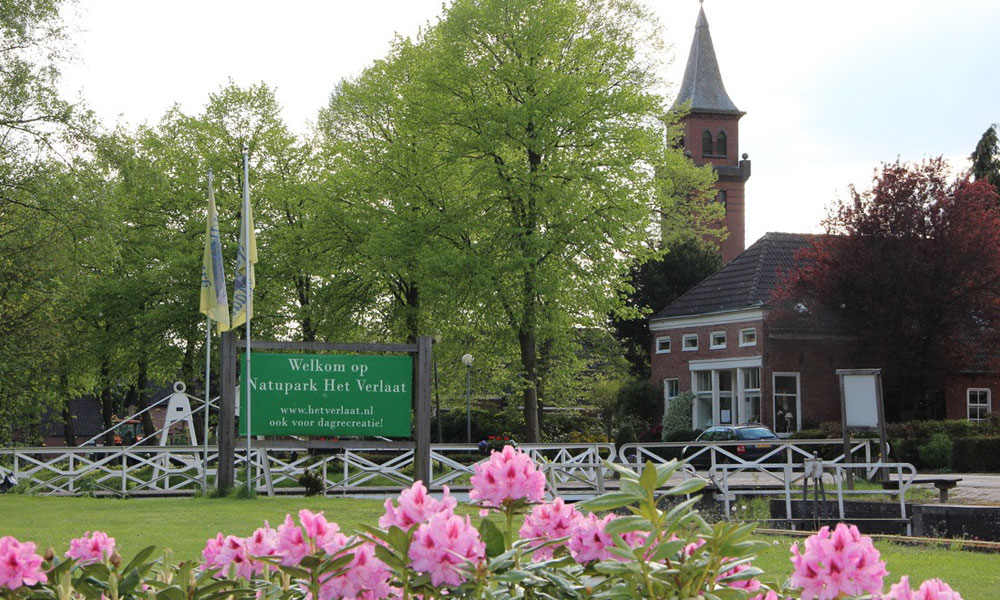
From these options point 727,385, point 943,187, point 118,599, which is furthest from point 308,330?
point 118,599

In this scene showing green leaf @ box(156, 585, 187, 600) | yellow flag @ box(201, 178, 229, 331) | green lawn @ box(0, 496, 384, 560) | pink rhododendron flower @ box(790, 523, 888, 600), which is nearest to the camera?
pink rhododendron flower @ box(790, 523, 888, 600)

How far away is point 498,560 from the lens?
2.85m

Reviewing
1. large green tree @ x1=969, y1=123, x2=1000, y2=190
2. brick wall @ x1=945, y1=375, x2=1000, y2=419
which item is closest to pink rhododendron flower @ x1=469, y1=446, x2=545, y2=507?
brick wall @ x1=945, y1=375, x2=1000, y2=419

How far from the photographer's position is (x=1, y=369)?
2894 cm

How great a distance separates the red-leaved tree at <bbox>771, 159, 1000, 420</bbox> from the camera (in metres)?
36.6

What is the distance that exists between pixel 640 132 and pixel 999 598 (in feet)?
78.2

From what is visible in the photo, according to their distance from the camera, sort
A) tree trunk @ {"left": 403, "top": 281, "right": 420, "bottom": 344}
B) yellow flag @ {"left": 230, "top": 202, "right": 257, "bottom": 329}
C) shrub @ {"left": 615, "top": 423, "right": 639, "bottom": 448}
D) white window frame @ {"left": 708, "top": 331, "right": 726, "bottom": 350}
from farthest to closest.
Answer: white window frame @ {"left": 708, "top": 331, "right": 726, "bottom": 350}
shrub @ {"left": 615, "top": 423, "right": 639, "bottom": 448}
tree trunk @ {"left": 403, "top": 281, "right": 420, "bottom": 344}
yellow flag @ {"left": 230, "top": 202, "right": 257, "bottom": 329}

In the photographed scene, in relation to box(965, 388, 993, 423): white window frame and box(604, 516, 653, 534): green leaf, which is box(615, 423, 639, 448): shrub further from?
box(604, 516, 653, 534): green leaf

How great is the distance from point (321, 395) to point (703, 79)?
5564 centimetres

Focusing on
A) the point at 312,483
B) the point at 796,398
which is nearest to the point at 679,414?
→ the point at 796,398

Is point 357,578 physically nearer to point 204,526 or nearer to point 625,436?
point 204,526

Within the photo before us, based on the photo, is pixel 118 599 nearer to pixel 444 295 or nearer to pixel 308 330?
pixel 444 295

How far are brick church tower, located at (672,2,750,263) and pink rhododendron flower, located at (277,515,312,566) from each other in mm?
66620

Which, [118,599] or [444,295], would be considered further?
[444,295]
